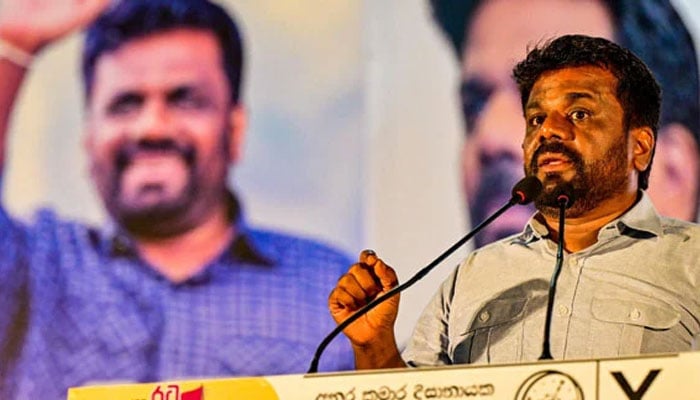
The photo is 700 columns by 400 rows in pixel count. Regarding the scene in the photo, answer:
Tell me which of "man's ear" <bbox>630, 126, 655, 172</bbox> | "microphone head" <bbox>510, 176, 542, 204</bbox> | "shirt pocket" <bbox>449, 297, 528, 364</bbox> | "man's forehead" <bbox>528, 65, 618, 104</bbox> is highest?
"man's forehead" <bbox>528, 65, 618, 104</bbox>

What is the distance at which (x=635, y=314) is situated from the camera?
229 centimetres

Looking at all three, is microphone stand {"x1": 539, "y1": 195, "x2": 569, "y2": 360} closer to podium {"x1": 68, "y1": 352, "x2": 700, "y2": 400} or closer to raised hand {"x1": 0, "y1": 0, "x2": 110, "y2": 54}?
podium {"x1": 68, "y1": 352, "x2": 700, "y2": 400}

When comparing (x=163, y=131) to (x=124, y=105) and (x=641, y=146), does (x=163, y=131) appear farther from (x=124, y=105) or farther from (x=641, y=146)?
(x=641, y=146)

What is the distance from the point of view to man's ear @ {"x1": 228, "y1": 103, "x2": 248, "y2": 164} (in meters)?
3.63

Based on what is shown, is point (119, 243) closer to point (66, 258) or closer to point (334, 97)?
point (66, 258)

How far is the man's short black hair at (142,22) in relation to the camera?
3730mm

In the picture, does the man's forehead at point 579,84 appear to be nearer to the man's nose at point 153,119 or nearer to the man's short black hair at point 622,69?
the man's short black hair at point 622,69

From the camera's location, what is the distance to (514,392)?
1.71 metres

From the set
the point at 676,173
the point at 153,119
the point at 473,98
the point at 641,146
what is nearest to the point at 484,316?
the point at 641,146

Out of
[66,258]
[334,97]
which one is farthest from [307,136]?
[66,258]

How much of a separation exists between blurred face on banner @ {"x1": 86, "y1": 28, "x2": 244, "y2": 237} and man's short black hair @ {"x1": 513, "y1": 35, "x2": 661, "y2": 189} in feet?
4.39

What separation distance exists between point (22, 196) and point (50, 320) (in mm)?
346

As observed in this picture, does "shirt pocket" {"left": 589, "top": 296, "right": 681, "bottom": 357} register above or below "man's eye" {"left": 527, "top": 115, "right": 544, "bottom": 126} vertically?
below

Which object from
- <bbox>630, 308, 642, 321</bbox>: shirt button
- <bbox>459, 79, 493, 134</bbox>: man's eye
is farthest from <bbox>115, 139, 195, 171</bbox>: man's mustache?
<bbox>630, 308, 642, 321</bbox>: shirt button
